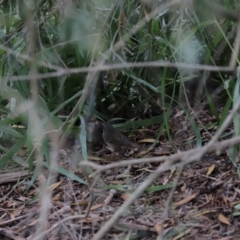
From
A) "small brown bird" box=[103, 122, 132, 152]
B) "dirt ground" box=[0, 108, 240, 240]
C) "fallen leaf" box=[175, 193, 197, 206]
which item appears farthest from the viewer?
"small brown bird" box=[103, 122, 132, 152]

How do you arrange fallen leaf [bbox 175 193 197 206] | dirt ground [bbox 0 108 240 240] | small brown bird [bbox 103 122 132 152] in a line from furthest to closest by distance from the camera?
1. small brown bird [bbox 103 122 132 152]
2. fallen leaf [bbox 175 193 197 206]
3. dirt ground [bbox 0 108 240 240]

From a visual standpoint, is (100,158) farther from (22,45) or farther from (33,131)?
(22,45)

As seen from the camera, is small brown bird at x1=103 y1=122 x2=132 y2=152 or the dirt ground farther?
small brown bird at x1=103 y1=122 x2=132 y2=152

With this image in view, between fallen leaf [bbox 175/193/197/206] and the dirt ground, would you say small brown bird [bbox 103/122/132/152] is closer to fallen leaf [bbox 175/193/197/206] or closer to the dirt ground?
the dirt ground

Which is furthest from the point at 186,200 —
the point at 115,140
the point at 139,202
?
the point at 115,140

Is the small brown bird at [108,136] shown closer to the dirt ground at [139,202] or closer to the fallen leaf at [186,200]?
the dirt ground at [139,202]

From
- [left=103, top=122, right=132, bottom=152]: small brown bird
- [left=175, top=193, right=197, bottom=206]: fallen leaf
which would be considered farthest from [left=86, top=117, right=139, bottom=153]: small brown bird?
[left=175, top=193, right=197, bottom=206]: fallen leaf

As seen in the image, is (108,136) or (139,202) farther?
(108,136)

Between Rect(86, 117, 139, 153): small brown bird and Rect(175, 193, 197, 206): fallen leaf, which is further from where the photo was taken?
Rect(86, 117, 139, 153): small brown bird

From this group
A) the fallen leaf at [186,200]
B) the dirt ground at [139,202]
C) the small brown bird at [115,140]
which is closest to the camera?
the dirt ground at [139,202]

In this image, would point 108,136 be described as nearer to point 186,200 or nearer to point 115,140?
point 115,140

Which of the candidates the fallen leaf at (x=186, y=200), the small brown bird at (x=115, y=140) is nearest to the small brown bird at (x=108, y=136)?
the small brown bird at (x=115, y=140)

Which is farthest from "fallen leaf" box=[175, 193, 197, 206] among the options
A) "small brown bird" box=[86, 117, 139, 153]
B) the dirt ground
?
"small brown bird" box=[86, 117, 139, 153]

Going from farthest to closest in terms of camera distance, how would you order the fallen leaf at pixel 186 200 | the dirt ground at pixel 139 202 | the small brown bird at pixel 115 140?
the small brown bird at pixel 115 140, the fallen leaf at pixel 186 200, the dirt ground at pixel 139 202
